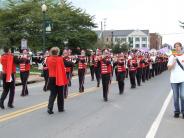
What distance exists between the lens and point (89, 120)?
12.1 metres

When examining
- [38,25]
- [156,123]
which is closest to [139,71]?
[156,123]

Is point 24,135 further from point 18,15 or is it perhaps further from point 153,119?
point 18,15

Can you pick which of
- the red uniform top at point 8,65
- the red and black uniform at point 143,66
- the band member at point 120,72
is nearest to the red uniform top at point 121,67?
the band member at point 120,72

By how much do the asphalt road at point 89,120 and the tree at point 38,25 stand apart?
36109mm

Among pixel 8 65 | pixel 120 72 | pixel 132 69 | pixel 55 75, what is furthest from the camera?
pixel 132 69

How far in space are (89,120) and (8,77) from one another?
351 cm

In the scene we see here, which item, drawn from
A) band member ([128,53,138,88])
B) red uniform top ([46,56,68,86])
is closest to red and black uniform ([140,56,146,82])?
band member ([128,53,138,88])

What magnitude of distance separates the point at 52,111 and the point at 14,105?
8.34 feet

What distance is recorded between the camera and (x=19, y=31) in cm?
5378

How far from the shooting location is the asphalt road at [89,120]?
1012 cm

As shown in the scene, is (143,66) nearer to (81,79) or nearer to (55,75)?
(81,79)

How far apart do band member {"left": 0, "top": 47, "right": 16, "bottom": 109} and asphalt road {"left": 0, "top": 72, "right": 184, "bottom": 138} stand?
0.36 m

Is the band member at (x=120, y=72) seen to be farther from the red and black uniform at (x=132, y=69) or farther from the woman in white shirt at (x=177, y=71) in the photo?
the woman in white shirt at (x=177, y=71)

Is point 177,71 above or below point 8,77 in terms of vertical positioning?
above
